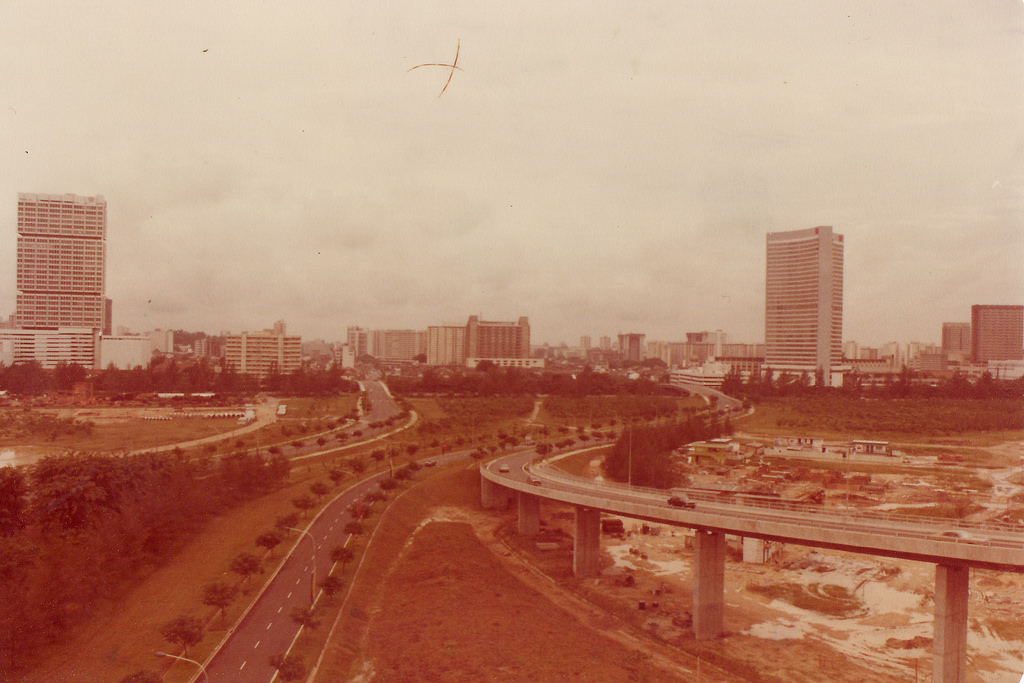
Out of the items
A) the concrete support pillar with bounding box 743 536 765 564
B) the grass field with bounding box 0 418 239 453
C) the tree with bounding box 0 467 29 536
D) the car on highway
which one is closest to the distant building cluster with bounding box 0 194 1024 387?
the grass field with bounding box 0 418 239 453

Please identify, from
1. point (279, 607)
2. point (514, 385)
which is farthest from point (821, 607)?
point (514, 385)

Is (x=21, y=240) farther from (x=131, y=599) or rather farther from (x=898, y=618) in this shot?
(x=898, y=618)

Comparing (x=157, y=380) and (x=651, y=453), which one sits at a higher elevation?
(x=157, y=380)

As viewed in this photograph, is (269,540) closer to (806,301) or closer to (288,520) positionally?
(288,520)

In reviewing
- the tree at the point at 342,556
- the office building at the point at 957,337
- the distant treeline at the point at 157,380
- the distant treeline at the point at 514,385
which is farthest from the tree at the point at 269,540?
the office building at the point at 957,337

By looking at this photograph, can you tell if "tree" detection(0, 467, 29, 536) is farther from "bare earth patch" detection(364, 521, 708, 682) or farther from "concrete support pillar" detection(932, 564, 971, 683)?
"concrete support pillar" detection(932, 564, 971, 683)

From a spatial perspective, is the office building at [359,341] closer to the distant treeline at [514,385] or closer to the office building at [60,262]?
the distant treeline at [514,385]
